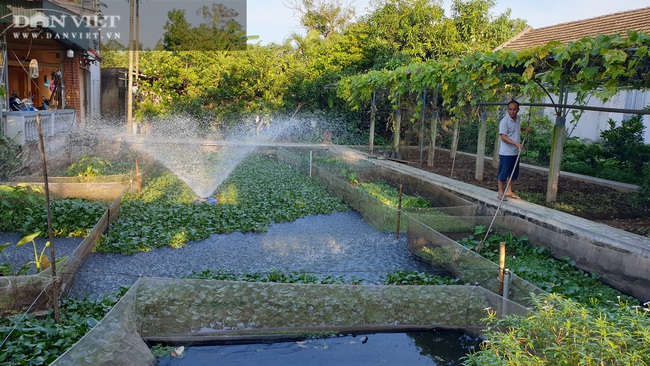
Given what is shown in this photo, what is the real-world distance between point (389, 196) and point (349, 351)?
733cm

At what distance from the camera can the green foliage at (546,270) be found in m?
6.10

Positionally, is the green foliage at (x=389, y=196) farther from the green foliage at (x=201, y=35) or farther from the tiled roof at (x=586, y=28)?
the green foliage at (x=201, y=35)

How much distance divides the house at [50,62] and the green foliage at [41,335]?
343 inches

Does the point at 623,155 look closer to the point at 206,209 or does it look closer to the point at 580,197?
the point at 580,197

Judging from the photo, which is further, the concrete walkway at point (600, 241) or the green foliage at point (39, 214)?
the green foliage at point (39, 214)

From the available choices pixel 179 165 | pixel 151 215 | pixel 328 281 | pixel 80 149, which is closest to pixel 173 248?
pixel 151 215

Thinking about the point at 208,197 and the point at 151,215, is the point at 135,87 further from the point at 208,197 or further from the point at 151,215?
the point at 151,215

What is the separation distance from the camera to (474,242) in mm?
8117

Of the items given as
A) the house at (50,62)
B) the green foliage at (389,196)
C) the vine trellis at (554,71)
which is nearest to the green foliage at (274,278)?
the green foliage at (389,196)

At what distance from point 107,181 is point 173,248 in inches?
149

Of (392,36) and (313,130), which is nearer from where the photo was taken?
(392,36)

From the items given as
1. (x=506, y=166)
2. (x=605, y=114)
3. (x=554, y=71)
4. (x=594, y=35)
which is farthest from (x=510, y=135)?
(x=605, y=114)

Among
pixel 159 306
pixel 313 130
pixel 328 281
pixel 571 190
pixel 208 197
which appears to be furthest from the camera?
pixel 313 130

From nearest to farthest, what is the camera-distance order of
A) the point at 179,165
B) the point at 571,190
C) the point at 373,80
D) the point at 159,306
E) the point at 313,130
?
the point at 159,306 < the point at 571,190 < the point at 373,80 < the point at 179,165 < the point at 313,130
